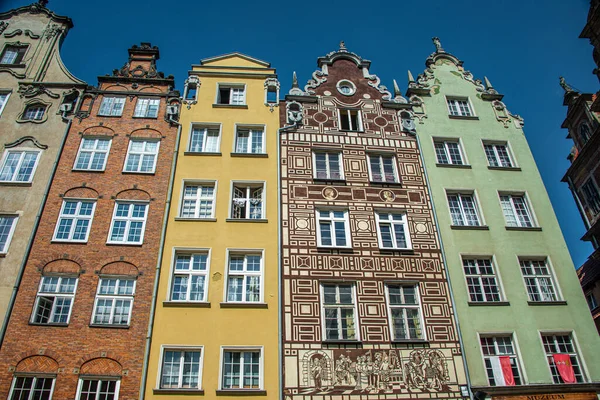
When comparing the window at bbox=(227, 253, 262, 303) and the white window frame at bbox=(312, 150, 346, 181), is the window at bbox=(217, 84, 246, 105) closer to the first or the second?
the white window frame at bbox=(312, 150, 346, 181)

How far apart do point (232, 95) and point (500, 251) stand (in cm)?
1542

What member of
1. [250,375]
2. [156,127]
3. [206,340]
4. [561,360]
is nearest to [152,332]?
[206,340]

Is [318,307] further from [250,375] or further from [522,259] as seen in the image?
[522,259]

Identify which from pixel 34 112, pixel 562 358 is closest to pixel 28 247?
pixel 34 112

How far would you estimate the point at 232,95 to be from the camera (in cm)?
2550

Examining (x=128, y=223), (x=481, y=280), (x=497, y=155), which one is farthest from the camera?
(x=497, y=155)

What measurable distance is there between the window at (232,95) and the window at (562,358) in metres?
18.0

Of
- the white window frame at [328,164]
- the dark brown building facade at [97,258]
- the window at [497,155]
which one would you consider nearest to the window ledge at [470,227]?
the window at [497,155]

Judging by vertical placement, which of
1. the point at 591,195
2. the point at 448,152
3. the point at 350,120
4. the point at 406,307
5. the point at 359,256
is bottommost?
the point at 406,307

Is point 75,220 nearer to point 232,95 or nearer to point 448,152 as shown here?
point 232,95

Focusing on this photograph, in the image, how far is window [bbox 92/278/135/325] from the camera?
57.6 feet

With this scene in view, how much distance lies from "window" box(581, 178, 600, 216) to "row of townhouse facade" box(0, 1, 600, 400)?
13313 mm

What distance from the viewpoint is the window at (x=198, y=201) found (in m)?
20.8

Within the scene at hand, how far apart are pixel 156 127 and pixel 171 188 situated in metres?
4.01
